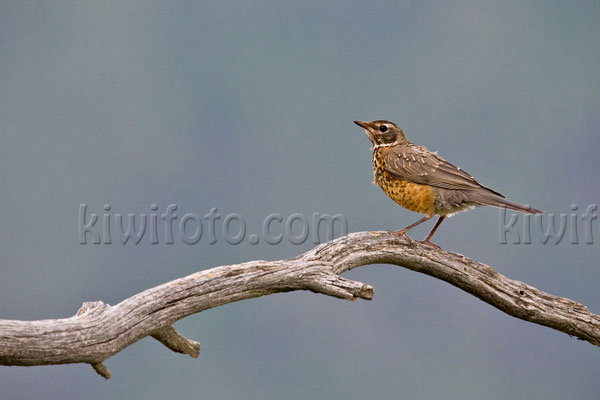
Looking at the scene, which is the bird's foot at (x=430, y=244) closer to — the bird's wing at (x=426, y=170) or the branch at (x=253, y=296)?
the branch at (x=253, y=296)

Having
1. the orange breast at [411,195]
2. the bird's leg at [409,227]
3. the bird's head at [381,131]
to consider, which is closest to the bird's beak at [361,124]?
the bird's head at [381,131]

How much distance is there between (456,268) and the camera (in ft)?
28.2

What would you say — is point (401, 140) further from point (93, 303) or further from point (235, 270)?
point (93, 303)

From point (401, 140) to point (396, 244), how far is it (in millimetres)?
1547

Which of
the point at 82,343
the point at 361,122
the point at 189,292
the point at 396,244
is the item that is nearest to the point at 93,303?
the point at 82,343

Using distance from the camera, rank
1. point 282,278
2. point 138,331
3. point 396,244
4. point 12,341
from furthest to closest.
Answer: point 396,244 < point 282,278 < point 138,331 < point 12,341

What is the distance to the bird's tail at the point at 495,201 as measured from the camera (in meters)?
7.75

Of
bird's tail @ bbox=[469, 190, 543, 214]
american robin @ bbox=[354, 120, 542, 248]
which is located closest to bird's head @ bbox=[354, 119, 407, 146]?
american robin @ bbox=[354, 120, 542, 248]

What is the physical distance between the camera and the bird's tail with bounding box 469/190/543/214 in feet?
25.4

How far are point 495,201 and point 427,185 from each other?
82 cm

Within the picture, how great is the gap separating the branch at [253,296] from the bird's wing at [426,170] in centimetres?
77

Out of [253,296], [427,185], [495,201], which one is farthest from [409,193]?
[253,296]

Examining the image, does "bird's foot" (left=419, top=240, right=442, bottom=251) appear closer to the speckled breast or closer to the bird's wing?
the speckled breast

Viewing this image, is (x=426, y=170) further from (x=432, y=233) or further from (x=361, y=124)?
(x=361, y=124)
